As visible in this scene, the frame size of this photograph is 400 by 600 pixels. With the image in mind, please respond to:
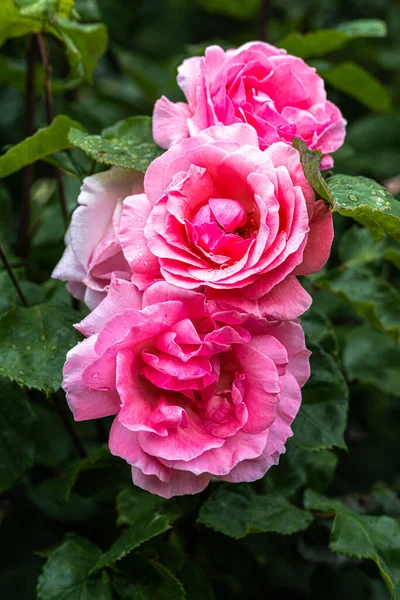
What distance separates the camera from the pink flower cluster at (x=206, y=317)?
0.58 metres

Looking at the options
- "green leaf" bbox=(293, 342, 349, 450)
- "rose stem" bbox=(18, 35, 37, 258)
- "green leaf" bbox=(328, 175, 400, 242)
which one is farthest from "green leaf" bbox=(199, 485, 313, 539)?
"rose stem" bbox=(18, 35, 37, 258)

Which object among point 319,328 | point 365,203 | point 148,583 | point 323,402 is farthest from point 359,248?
point 148,583

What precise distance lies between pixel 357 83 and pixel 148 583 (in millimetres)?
884

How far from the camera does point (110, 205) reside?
0.70 metres

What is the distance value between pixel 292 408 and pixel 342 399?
0.17 m

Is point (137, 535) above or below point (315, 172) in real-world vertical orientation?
below

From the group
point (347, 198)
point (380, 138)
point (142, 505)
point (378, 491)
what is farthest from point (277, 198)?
point (380, 138)

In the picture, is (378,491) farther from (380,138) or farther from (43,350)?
(380,138)

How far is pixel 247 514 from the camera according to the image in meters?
0.78

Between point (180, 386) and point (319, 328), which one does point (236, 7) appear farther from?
point (180, 386)

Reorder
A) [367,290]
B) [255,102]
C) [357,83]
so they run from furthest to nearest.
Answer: [357,83] < [367,290] < [255,102]

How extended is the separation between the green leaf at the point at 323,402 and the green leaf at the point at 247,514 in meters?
0.11

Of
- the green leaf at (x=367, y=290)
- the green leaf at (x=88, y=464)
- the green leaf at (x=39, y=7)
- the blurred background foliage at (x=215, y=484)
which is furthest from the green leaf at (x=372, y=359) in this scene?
the green leaf at (x=39, y=7)

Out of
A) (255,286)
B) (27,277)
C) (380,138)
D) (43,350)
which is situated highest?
(255,286)
